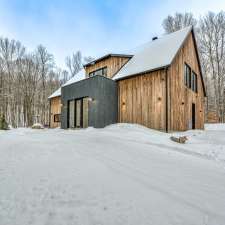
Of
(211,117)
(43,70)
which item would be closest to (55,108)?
(43,70)

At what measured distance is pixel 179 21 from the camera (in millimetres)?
23859

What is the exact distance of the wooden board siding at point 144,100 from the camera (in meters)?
10.7

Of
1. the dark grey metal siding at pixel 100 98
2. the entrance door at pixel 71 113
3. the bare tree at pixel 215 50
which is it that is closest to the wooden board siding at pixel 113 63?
the dark grey metal siding at pixel 100 98

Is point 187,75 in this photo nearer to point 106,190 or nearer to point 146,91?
point 146,91

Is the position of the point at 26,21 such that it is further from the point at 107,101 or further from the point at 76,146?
the point at 76,146

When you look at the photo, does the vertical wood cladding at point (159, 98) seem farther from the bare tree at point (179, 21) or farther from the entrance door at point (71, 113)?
the bare tree at point (179, 21)

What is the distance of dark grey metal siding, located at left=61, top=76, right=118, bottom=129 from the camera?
1152 cm

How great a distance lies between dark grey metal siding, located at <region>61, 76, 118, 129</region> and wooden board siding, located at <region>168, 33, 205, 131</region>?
3448 millimetres

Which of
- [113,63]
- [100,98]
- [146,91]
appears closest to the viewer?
[146,91]

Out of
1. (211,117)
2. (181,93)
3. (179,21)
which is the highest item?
(179,21)

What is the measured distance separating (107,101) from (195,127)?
6421 mm

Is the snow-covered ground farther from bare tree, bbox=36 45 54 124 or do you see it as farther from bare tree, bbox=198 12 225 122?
bare tree, bbox=36 45 54 124

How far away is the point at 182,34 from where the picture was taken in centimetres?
1304

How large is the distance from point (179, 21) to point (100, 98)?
1790 centimetres
